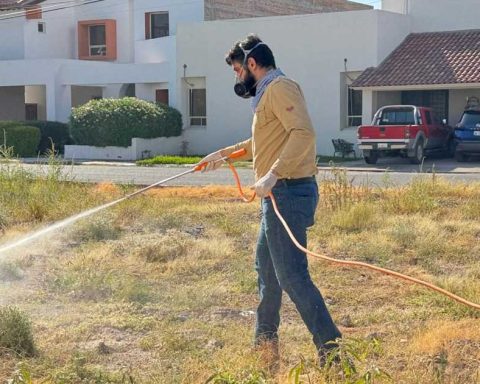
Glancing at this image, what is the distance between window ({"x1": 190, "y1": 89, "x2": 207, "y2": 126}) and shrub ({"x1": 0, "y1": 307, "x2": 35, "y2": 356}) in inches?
1122

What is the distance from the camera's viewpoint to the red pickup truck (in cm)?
2517

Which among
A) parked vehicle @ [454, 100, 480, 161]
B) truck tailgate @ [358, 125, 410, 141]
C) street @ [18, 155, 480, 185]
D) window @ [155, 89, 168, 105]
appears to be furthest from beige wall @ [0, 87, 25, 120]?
parked vehicle @ [454, 100, 480, 161]

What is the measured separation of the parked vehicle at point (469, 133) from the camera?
25578 mm

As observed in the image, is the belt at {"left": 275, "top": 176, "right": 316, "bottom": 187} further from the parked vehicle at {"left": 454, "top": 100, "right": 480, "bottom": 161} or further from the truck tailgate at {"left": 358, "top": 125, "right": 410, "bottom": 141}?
the parked vehicle at {"left": 454, "top": 100, "right": 480, "bottom": 161}

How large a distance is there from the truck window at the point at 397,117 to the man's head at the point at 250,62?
21.1 meters

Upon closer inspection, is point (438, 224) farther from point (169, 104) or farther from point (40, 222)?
point (169, 104)

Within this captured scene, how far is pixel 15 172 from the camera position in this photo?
1273 cm

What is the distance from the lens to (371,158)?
85.9 ft

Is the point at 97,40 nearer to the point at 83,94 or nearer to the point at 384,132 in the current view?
the point at 83,94

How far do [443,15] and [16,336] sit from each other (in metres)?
28.0

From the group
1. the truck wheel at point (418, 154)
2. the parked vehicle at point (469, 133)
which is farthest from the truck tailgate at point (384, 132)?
the parked vehicle at point (469, 133)

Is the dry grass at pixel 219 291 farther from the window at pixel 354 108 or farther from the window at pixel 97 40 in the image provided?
the window at pixel 97 40

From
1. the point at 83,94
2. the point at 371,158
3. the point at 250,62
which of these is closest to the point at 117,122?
the point at 83,94

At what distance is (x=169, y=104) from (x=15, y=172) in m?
22.2
